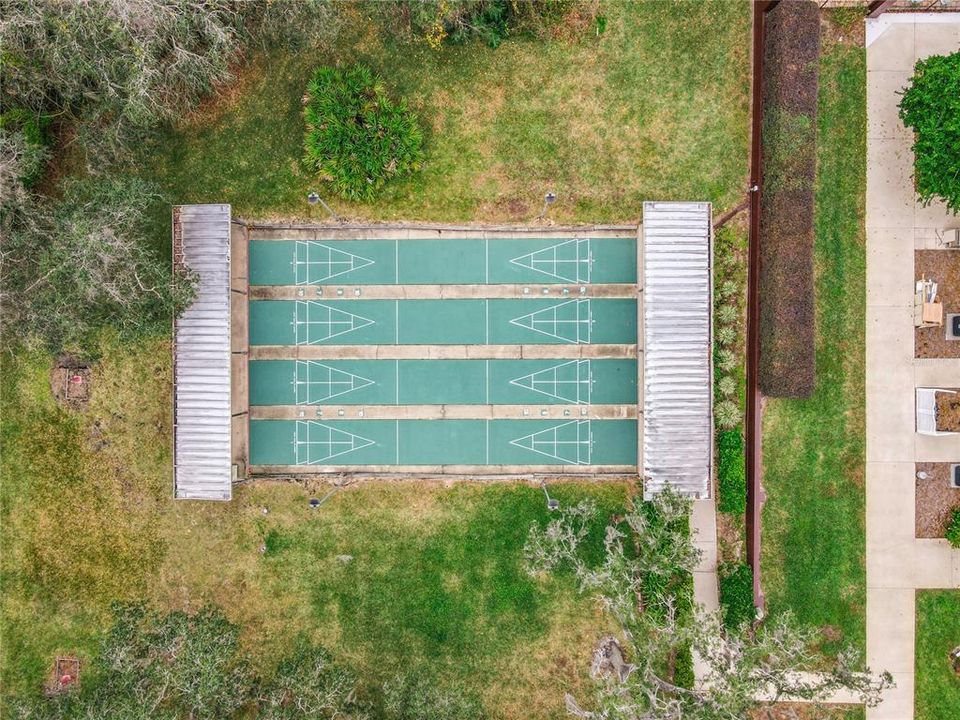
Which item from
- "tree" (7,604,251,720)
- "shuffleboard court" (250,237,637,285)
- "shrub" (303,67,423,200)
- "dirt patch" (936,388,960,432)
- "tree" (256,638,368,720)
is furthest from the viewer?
"shuffleboard court" (250,237,637,285)

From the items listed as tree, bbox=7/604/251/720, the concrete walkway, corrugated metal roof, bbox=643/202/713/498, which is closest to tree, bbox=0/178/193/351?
tree, bbox=7/604/251/720

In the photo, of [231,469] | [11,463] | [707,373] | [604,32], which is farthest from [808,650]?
[11,463]

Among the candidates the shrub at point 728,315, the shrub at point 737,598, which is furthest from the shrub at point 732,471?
the shrub at point 728,315

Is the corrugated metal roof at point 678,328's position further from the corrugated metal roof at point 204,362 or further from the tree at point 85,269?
the tree at point 85,269

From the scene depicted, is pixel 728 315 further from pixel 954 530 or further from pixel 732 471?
pixel 954 530

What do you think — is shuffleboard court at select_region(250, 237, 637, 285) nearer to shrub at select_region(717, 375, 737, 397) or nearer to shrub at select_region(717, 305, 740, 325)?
shrub at select_region(717, 305, 740, 325)

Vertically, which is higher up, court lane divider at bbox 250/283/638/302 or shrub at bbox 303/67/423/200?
shrub at bbox 303/67/423/200

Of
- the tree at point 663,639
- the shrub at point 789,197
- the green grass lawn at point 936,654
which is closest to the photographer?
the tree at point 663,639
